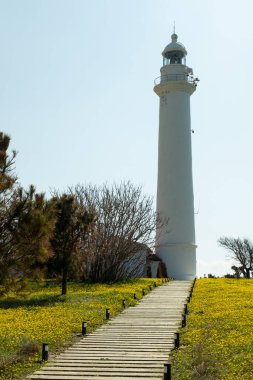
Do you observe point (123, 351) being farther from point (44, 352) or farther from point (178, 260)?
point (178, 260)

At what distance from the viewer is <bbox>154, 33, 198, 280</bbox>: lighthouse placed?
43438mm

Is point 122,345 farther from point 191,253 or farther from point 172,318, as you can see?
point 191,253

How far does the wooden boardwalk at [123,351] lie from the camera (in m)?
10.5

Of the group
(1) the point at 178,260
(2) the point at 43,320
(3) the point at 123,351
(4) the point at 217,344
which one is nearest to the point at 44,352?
(3) the point at 123,351

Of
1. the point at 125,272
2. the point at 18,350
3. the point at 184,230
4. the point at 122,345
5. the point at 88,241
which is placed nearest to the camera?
the point at 18,350

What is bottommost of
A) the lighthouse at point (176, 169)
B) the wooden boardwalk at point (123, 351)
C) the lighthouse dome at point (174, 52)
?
the wooden boardwalk at point (123, 351)

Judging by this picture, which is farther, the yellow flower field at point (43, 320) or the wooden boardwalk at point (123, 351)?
the yellow flower field at point (43, 320)

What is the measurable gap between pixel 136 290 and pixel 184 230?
15336mm

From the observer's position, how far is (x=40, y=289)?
101 feet

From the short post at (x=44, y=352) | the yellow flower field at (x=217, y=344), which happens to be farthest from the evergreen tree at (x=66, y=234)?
the short post at (x=44, y=352)

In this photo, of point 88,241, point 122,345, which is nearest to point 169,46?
point 88,241

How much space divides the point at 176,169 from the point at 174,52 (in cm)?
1167

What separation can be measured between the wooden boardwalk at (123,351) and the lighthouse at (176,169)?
23.0 metres

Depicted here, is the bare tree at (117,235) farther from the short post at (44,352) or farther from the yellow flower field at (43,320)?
the short post at (44,352)
